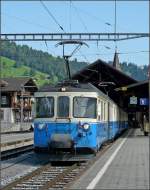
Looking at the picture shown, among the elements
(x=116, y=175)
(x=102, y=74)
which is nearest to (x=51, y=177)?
(x=116, y=175)

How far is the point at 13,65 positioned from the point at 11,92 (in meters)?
18.0

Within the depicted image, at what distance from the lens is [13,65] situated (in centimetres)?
11294

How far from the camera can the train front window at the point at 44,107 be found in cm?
1873

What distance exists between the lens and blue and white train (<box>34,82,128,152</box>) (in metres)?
18.3

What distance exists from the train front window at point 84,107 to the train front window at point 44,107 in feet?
2.47

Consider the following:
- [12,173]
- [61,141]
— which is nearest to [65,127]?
[61,141]

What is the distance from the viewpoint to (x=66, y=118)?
60.7 feet

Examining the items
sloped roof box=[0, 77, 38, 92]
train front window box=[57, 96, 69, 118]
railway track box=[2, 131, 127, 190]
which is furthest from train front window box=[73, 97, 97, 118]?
sloped roof box=[0, 77, 38, 92]

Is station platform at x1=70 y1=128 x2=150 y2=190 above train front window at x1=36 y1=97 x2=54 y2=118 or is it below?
below

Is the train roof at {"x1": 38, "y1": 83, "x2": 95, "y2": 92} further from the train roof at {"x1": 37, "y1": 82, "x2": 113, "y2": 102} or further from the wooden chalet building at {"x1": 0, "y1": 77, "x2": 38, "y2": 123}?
the wooden chalet building at {"x1": 0, "y1": 77, "x2": 38, "y2": 123}

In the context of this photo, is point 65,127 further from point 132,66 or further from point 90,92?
point 132,66

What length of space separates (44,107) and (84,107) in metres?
1.29

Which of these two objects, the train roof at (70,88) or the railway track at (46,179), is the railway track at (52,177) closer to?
the railway track at (46,179)

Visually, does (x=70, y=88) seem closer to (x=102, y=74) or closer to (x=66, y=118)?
(x=66, y=118)
